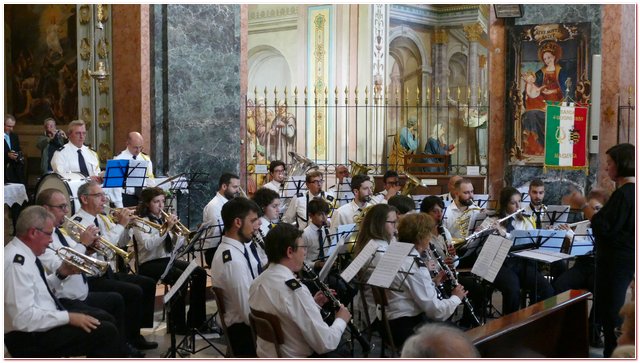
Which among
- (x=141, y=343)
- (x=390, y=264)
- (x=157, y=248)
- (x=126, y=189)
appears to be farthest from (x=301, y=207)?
(x=390, y=264)

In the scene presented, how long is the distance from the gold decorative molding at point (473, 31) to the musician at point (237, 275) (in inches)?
706

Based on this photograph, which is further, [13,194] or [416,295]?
[13,194]

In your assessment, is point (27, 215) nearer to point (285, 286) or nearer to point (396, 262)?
point (285, 286)

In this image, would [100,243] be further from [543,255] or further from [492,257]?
[543,255]

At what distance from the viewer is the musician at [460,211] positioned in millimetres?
9352

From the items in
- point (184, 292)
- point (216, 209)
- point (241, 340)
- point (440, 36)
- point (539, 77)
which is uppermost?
point (440, 36)

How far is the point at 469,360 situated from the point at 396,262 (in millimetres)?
2701

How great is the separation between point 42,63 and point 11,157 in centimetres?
368

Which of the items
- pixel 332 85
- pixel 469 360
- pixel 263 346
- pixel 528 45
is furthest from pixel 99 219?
pixel 332 85

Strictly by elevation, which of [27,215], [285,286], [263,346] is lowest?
[263,346]

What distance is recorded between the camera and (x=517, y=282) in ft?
25.9

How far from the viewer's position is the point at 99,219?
7.47 meters

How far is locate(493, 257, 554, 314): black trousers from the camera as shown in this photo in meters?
7.82

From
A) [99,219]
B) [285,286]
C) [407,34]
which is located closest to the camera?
[285,286]
